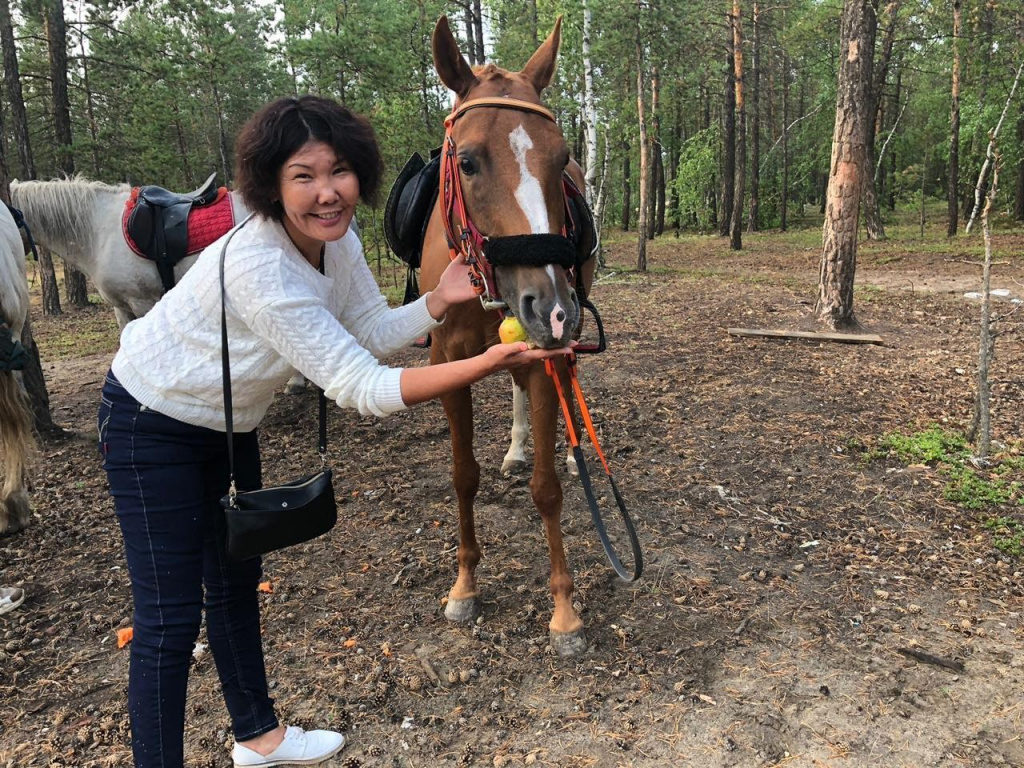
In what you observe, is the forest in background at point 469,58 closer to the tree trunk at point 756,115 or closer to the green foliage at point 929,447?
the tree trunk at point 756,115

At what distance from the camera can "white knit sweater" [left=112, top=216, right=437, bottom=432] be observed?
1532mm

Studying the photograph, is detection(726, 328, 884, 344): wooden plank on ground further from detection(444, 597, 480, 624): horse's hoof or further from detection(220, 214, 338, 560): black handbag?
→ detection(220, 214, 338, 560): black handbag

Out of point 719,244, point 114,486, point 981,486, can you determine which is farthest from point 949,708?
point 719,244

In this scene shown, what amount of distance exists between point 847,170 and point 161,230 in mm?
6869

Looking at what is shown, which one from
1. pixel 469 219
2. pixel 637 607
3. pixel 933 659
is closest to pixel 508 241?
pixel 469 219

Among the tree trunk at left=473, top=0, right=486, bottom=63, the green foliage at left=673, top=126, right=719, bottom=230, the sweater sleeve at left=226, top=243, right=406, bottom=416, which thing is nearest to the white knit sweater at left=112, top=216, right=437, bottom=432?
the sweater sleeve at left=226, top=243, right=406, bottom=416

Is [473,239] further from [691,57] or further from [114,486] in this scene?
[691,57]

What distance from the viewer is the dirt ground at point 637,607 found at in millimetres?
2148

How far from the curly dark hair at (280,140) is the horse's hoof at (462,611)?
6.34 ft

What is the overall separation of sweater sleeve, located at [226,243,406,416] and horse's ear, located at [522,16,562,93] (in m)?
1.54

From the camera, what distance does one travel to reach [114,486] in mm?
1768

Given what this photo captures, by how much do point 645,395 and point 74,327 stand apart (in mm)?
10078

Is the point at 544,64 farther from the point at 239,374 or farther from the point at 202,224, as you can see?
the point at 202,224

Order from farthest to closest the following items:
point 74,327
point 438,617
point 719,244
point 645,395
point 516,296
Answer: point 719,244 < point 74,327 < point 645,395 < point 438,617 < point 516,296
